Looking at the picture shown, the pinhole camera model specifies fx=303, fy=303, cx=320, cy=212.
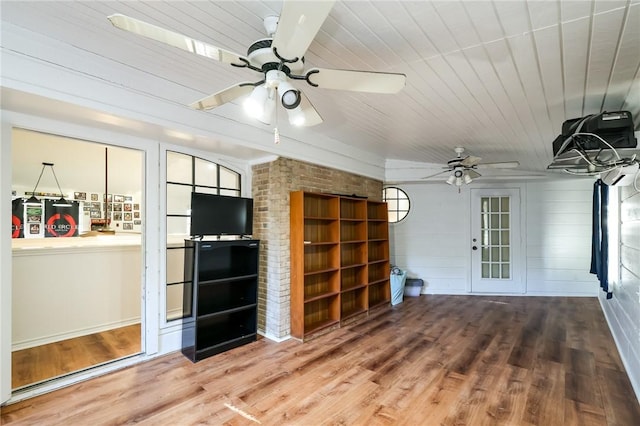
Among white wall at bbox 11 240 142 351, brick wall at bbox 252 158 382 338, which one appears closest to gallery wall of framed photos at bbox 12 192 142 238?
white wall at bbox 11 240 142 351

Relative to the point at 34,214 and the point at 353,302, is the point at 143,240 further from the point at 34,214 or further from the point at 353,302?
the point at 353,302

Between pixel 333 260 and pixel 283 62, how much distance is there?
304 centimetres

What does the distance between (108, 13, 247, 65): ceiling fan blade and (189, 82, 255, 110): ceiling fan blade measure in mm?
222

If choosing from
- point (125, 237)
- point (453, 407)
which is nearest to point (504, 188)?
point (453, 407)

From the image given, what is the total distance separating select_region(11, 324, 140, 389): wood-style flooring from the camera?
271 centimetres

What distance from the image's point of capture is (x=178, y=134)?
2.89 metres

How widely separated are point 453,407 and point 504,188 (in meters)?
5.03

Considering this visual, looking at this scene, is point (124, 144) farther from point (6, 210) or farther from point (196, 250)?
point (196, 250)

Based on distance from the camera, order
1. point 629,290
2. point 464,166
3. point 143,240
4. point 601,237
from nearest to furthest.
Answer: point 629,290 → point 143,240 → point 601,237 → point 464,166

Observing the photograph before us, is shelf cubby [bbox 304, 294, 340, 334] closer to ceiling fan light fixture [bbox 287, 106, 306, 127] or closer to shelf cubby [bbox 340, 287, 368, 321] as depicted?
shelf cubby [bbox 340, 287, 368, 321]

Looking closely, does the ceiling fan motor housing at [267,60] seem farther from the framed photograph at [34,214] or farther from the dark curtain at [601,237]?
the dark curtain at [601,237]

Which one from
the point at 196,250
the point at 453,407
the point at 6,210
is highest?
the point at 6,210

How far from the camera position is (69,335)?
3607mm

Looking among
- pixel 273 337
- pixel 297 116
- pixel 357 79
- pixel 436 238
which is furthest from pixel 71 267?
pixel 436 238
